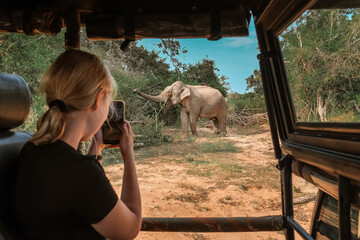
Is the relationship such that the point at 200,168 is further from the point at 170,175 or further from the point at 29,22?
the point at 29,22

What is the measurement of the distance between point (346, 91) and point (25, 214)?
1243 millimetres

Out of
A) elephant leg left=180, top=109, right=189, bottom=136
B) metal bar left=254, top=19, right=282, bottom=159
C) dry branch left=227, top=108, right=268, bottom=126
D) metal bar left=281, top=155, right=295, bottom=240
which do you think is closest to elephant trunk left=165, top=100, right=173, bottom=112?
elephant leg left=180, top=109, right=189, bottom=136

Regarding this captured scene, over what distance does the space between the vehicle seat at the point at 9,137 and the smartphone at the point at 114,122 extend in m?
0.32

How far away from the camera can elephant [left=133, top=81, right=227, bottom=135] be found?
38.1 ft

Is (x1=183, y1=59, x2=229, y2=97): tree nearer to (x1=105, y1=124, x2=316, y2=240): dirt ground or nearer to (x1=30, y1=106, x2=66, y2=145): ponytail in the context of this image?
(x1=105, y1=124, x2=316, y2=240): dirt ground

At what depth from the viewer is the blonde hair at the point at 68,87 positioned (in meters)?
0.90

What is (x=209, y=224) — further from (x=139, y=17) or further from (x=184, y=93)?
(x=184, y=93)

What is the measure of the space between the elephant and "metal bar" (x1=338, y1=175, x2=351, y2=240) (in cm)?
946

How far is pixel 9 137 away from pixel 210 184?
5071 millimetres

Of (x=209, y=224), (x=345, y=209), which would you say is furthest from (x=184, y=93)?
(x=345, y=209)

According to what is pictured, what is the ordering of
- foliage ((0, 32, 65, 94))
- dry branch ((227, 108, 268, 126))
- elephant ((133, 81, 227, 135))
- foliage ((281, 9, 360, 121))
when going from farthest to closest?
dry branch ((227, 108, 268, 126)) → elephant ((133, 81, 227, 135)) → foliage ((0, 32, 65, 94)) → foliage ((281, 9, 360, 121))

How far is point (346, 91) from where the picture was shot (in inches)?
46.1

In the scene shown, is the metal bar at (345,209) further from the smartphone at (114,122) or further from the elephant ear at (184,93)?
the elephant ear at (184,93)

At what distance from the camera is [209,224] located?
177cm
